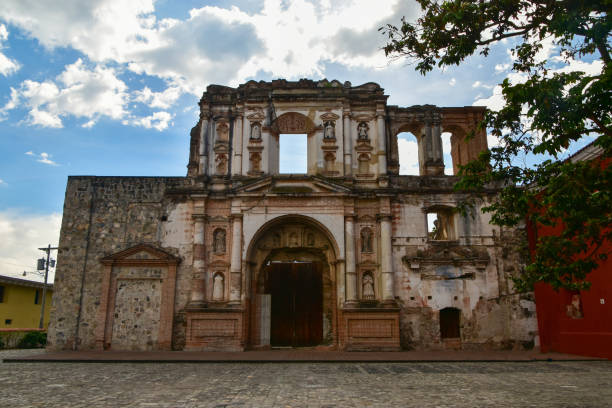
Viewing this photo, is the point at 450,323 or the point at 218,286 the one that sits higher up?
the point at 218,286

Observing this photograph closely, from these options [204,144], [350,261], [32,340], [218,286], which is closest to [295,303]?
[350,261]

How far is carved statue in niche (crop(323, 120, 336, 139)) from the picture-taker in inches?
755

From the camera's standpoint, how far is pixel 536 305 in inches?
690

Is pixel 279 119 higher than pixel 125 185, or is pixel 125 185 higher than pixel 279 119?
pixel 279 119

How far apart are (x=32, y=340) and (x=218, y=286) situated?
432 inches

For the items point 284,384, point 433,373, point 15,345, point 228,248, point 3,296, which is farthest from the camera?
point 3,296

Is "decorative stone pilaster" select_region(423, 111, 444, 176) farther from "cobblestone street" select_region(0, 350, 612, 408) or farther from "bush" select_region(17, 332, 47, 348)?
"bush" select_region(17, 332, 47, 348)

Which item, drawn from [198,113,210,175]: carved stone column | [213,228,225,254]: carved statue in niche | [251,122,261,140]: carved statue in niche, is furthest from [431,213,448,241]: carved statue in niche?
[198,113,210,175]: carved stone column

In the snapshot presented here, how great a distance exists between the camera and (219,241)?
18234mm

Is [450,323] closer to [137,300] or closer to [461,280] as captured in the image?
[461,280]

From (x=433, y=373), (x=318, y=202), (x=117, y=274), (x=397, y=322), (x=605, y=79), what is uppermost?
(x=318, y=202)

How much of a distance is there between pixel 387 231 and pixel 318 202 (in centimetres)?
283

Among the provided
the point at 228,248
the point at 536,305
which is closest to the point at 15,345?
the point at 228,248

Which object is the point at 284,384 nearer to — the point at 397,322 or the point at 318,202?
the point at 397,322
